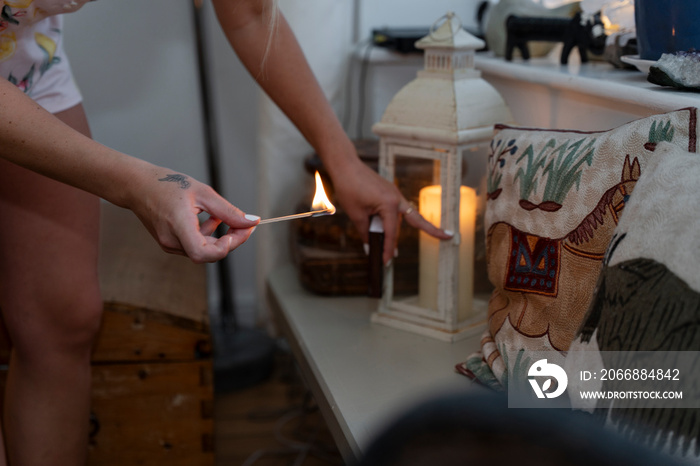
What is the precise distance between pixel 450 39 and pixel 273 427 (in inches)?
38.1

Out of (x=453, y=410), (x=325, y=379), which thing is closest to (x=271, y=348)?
(x=325, y=379)

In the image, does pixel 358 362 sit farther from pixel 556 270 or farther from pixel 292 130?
pixel 292 130

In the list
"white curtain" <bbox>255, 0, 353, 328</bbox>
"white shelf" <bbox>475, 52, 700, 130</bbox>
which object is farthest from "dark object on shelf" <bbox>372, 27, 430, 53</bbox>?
"white shelf" <bbox>475, 52, 700, 130</bbox>

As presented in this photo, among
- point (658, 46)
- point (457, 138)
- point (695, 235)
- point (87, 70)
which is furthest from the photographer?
point (87, 70)

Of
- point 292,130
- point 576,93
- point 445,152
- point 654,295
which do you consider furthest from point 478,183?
point 292,130

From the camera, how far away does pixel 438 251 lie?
3.65 ft

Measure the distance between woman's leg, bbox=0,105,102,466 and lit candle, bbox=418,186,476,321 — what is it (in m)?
0.52

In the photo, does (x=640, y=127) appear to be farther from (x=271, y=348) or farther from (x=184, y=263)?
(x=271, y=348)

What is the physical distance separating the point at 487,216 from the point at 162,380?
686mm

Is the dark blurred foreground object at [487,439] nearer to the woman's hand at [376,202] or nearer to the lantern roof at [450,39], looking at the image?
the woman's hand at [376,202]

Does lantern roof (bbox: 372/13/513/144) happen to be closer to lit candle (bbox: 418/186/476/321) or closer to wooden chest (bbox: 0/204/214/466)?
lit candle (bbox: 418/186/476/321)

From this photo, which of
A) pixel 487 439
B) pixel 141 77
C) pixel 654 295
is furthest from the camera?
pixel 141 77

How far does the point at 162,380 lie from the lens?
4.13 ft

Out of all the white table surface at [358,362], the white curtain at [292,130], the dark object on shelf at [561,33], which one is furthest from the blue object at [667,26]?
the white curtain at [292,130]
